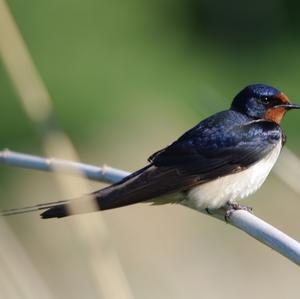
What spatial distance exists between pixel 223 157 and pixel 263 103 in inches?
6.8

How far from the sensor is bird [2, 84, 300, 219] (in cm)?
185

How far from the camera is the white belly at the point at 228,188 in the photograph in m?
1.87

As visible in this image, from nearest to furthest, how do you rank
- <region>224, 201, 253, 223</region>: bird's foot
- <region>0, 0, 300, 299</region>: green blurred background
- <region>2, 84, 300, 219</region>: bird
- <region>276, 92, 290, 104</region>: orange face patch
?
<region>224, 201, 253, 223</region>: bird's foot → <region>2, 84, 300, 219</region>: bird → <region>276, 92, 290, 104</region>: orange face patch → <region>0, 0, 300, 299</region>: green blurred background

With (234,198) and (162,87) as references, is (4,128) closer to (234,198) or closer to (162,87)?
(162,87)

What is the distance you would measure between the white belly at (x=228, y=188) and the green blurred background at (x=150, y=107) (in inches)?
50.0

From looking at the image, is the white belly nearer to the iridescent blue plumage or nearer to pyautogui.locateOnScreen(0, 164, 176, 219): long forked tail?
the iridescent blue plumage

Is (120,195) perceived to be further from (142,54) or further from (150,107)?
(142,54)

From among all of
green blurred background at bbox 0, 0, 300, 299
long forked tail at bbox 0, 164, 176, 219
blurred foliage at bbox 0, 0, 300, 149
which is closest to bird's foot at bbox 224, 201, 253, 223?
long forked tail at bbox 0, 164, 176, 219

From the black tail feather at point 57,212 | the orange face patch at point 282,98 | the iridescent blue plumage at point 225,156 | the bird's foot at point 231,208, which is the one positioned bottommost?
the black tail feather at point 57,212

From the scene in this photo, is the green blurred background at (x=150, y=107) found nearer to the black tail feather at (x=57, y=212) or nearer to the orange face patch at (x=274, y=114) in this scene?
the orange face patch at (x=274, y=114)

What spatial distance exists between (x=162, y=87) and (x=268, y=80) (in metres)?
0.62

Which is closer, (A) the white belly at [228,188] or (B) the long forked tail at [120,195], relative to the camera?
(B) the long forked tail at [120,195]

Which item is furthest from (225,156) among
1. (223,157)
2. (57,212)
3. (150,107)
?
(150,107)

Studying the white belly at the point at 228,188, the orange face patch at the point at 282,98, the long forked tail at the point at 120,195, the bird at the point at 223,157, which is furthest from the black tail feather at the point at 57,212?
the orange face patch at the point at 282,98
